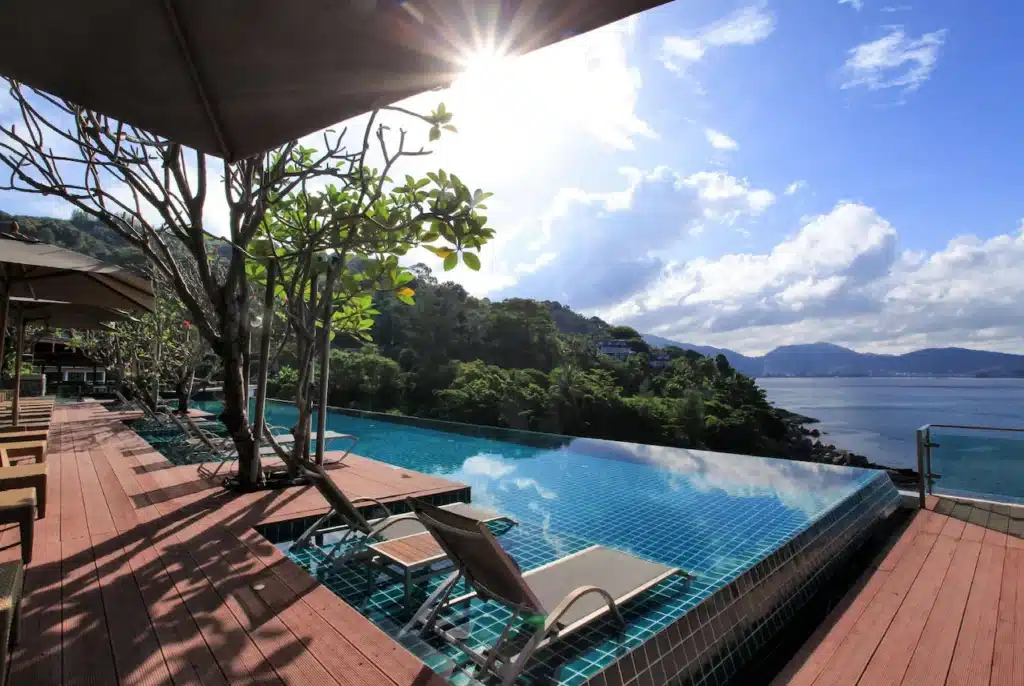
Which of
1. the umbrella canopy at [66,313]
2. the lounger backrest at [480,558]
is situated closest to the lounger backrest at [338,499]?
the lounger backrest at [480,558]

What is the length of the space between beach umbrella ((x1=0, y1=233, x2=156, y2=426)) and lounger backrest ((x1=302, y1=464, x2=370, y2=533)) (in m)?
2.26

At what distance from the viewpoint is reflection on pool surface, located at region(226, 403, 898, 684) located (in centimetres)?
321

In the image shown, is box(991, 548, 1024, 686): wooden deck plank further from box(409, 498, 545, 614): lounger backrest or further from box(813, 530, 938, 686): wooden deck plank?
box(409, 498, 545, 614): lounger backrest

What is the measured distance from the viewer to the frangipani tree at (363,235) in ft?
12.4

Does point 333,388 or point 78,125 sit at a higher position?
point 78,125

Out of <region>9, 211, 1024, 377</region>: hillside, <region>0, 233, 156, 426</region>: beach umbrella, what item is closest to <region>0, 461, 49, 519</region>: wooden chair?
<region>0, 233, 156, 426</region>: beach umbrella

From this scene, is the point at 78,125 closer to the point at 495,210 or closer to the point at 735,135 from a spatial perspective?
the point at 495,210

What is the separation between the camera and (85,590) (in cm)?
264

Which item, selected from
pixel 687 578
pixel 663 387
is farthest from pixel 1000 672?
pixel 663 387

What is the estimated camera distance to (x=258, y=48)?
1.45 meters

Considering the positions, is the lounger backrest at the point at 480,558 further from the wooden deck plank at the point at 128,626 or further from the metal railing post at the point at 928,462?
the metal railing post at the point at 928,462

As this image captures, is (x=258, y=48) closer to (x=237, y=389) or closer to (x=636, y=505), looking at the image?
(x=237, y=389)

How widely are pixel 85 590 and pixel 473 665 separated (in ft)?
6.76

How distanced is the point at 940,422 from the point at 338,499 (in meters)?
6.61
